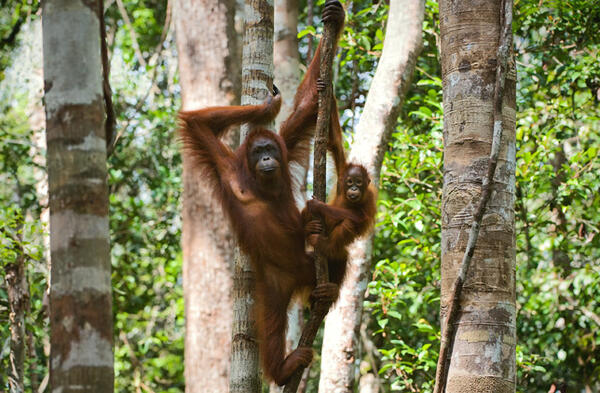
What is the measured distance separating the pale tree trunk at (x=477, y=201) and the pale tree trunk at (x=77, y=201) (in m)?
1.26

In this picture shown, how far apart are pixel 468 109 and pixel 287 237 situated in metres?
1.62

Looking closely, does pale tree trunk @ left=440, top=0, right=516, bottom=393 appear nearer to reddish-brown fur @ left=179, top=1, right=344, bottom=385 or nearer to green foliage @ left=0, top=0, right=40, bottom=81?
reddish-brown fur @ left=179, top=1, right=344, bottom=385

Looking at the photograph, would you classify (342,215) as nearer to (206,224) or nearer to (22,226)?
(206,224)

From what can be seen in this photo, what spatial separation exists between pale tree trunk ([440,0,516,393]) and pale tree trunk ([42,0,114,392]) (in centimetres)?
126

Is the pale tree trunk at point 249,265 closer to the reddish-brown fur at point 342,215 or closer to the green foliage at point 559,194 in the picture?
the reddish-brown fur at point 342,215

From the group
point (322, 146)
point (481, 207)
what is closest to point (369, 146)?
point (322, 146)

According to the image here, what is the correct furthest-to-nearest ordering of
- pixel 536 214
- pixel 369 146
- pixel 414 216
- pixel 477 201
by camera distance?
1. pixel 536 214
2. pixel 414 216
3. pixel 369 146
4. pixel 477 201

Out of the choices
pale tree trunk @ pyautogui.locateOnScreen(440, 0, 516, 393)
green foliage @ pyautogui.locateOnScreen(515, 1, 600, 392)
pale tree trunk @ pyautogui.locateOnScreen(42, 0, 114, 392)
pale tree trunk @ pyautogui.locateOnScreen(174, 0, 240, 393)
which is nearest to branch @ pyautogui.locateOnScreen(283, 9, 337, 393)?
pale tree trunk @ pyautogui.locateOnScreen(440, 0, 516, 393)

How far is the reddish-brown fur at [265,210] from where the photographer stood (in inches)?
151

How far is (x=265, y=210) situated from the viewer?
3.94 m

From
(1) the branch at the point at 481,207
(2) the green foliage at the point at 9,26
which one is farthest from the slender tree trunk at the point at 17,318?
(2) the green foliage at the point at 9,26

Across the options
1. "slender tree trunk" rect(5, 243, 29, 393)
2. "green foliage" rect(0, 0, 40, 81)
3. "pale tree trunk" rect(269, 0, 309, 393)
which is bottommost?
"slender tree trunk" rect(5, 243, 29, 393)

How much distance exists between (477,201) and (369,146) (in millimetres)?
2665

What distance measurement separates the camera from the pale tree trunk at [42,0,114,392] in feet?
6.56
